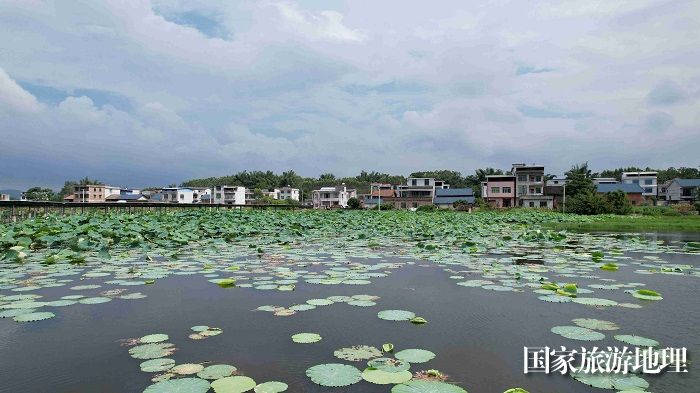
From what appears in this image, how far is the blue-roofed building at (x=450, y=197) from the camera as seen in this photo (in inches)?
2148

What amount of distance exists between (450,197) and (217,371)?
5602cm

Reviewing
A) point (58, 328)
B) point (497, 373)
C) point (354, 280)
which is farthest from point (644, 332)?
point (58, 328)

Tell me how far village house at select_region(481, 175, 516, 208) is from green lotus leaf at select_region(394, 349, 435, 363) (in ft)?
169

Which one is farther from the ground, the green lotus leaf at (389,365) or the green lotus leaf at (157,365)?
the green lotus leaf at (389,365)

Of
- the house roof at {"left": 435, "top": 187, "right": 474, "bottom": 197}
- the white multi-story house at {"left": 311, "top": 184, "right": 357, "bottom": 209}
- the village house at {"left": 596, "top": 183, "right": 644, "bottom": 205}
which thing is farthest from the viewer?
the white multi-story house at {"left": 311, "top": 184, "right": 357, "bottom": 209}

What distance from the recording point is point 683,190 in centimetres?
5988

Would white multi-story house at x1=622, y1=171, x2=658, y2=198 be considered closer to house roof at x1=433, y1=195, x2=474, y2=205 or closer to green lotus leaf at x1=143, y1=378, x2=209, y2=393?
house roof at x1=433, y1=195, x2=474, y2=205

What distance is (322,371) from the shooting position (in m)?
2.15

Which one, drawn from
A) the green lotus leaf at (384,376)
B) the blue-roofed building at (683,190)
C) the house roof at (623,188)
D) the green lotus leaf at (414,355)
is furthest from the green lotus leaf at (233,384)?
the blue-roofed building at (683,190)

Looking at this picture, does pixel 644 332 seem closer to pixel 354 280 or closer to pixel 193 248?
pixel 354 280

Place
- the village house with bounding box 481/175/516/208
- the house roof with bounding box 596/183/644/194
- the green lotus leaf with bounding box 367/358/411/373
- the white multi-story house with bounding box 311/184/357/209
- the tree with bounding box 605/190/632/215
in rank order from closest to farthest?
the green lotus leaf with bounding box 367/358/411/373 < the tree with bounding box 605/190/632/215 < the village house with bounding box 481/175/516/208 < the house roof with bounding box 596/183/644/194 < the white multi-story house with bounding box 311/184/357/209

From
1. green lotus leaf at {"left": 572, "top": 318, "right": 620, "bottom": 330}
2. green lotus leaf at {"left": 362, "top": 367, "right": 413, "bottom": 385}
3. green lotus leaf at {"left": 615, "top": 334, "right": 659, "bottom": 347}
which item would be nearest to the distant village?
green lotus leaf at {"left": 572, "top": 318, "right": 620, "bottom": 330}

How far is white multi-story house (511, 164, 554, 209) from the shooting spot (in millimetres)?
49625

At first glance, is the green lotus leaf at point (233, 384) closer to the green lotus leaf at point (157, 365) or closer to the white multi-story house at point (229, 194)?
the green lotus leaf at point (157, 365)
